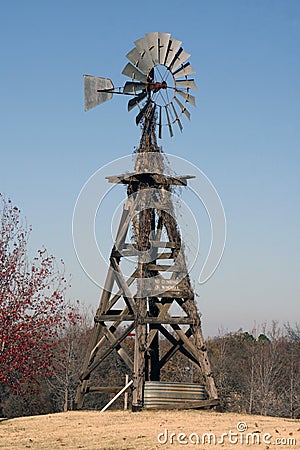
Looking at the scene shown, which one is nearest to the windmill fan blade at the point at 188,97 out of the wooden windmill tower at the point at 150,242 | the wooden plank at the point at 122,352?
the wooden windmill tower at the point at 150,242

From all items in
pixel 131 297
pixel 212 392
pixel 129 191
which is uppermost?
pixel 129 191

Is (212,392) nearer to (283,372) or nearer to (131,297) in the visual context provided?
(131,297)

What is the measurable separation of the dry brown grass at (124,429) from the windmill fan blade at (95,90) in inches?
319

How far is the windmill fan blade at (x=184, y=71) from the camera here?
1898 cm

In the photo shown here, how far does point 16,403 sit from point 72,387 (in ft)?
9.64

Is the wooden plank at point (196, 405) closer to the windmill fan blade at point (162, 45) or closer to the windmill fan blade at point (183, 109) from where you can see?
the windmill fan blade at point (183, 109)

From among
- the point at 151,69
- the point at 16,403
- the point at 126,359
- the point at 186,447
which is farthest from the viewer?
the point at 16,403

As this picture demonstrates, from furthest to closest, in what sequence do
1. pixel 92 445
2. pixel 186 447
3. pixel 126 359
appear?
pixel 126 359 < pixel 92 445 < pixel 186 447

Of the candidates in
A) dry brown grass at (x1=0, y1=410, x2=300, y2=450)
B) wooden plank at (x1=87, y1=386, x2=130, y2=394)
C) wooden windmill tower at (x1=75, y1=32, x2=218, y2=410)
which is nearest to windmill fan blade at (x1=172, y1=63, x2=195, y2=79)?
wooden windmill tower at (x1=75, y1=32, x2=218, y2=410)

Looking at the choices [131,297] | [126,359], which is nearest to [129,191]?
[131,297]

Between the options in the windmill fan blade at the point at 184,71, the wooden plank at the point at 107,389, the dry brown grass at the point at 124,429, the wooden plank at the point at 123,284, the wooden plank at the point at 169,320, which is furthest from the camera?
the windmill fan blade at the point at 184,71

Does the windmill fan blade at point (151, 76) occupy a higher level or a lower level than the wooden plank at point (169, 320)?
higher

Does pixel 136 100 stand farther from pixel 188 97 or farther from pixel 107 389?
pixel 107 389

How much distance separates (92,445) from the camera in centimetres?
1270
